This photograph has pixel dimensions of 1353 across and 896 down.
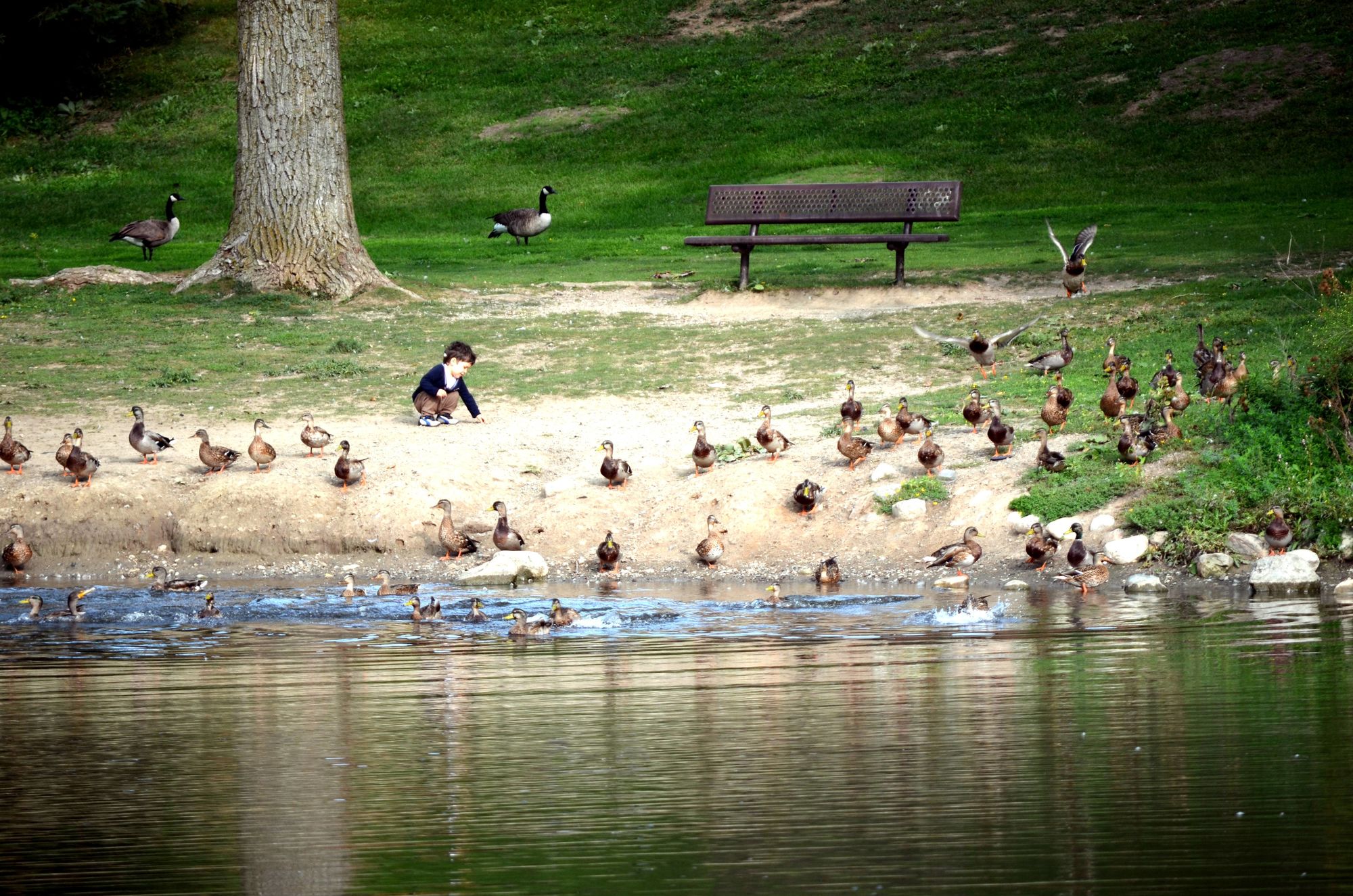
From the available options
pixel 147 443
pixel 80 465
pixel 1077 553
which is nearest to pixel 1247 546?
pixel 1077 553

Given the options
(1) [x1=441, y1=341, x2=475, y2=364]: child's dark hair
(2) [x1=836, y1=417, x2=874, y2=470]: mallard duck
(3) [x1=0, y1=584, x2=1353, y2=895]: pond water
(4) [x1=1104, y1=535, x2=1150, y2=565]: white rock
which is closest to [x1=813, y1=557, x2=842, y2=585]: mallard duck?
(3) [x1=0, y1=584, x2=1353, y2=895]: pond water

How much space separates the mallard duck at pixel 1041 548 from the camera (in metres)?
13.9

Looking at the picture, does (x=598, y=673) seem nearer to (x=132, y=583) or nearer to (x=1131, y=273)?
(x=132, y=583)

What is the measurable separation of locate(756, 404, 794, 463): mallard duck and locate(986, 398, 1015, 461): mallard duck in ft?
6.46

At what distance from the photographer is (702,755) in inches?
308

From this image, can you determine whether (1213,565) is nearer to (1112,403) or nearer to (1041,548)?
(1041,548)

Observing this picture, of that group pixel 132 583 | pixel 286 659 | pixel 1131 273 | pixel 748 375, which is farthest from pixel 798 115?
pixel 286 659

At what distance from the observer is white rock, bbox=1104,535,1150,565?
14.1m

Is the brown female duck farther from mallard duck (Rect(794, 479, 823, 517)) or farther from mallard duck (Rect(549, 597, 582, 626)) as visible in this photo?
mallard duck (Rect(549, 597, 582, 626))

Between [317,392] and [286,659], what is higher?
[317,392]

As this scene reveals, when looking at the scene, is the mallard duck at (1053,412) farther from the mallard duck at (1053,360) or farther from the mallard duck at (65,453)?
the mallard duck at (65,453)

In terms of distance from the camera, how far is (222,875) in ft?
20.2

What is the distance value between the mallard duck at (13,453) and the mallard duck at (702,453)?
652 centimetres

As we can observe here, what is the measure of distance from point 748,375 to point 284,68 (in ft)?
28.5
